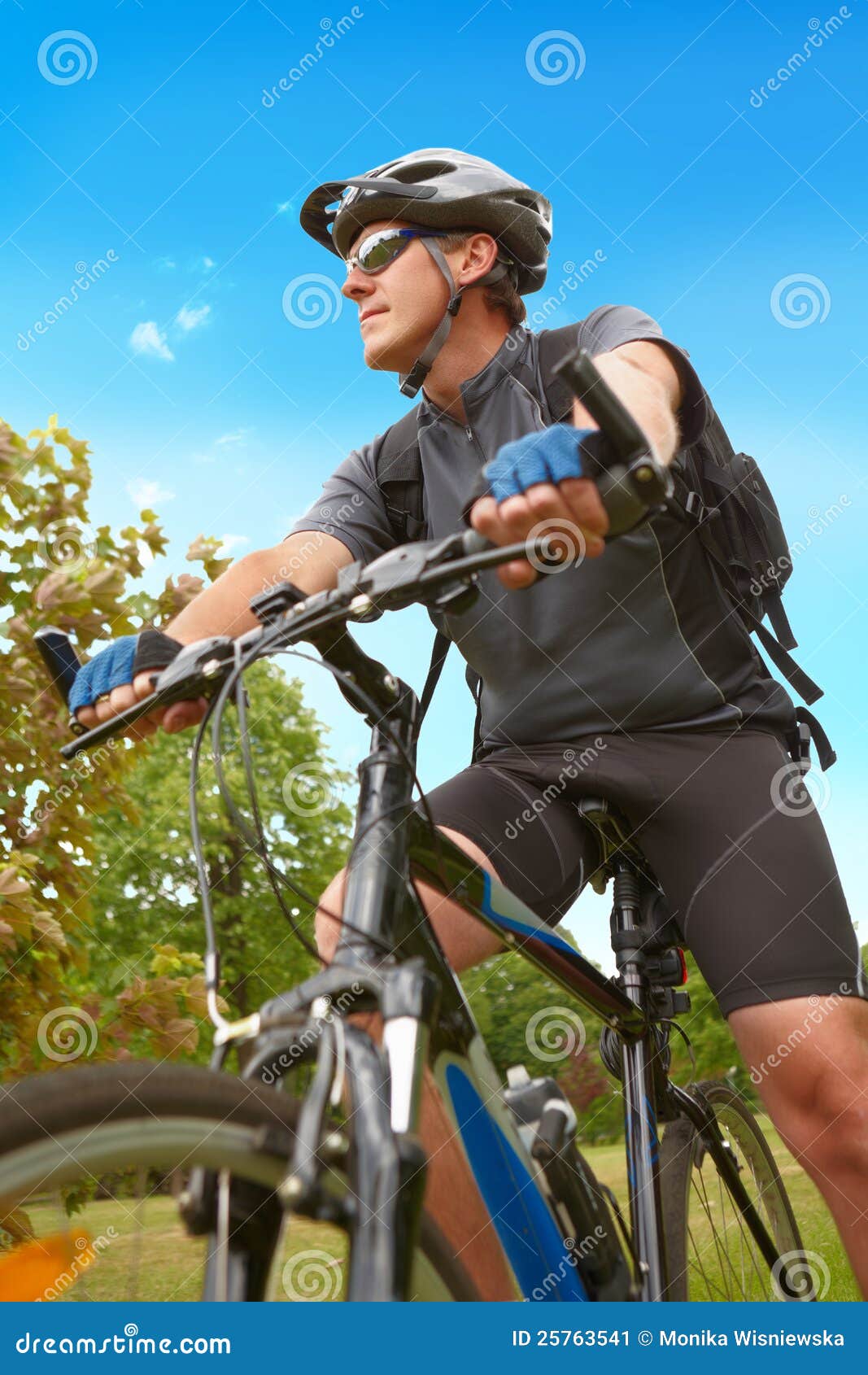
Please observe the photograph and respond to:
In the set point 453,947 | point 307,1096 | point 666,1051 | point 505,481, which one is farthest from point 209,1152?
point 666,1051

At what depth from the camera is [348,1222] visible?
3.99ft

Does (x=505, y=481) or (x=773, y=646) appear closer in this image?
(x=505, y=481)

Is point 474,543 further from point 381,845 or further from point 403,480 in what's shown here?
point 403,480

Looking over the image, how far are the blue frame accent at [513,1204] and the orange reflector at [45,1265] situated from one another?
59cm

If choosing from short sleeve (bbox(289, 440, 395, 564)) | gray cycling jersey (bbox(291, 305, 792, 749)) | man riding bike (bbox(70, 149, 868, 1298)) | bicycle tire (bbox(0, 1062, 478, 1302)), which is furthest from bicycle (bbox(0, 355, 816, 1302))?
short sleeve (bbox(289, 440, 395, 564))

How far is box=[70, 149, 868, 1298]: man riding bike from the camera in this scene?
7.76 feet

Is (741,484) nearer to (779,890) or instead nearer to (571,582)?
(571,582)

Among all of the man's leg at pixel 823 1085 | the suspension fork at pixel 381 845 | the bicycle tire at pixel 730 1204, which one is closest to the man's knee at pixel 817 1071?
the man's leg at pixel 823 1085

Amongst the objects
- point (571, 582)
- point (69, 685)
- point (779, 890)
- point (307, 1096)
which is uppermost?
point (571, 582)

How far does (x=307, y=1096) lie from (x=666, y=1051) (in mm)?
1650

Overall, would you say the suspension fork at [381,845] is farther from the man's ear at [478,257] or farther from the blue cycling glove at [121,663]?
the man's ear at [478,257]

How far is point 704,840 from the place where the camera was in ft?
8.30

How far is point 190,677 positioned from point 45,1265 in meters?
0.73

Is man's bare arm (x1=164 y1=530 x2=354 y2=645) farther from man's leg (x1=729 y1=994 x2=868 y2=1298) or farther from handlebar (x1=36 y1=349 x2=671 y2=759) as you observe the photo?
man's leg (x1=729 y1=994 x2=868 y2=1298)
